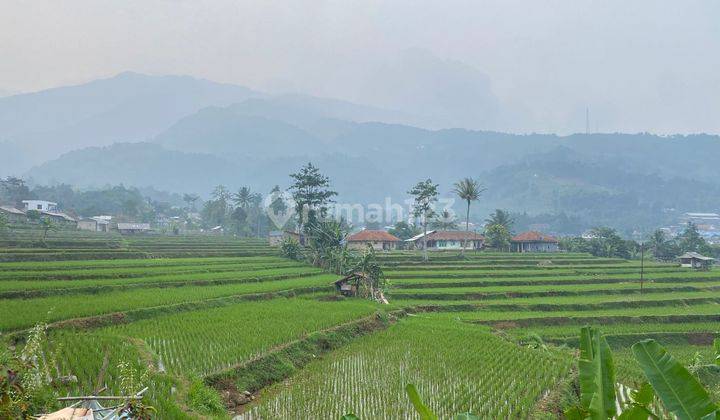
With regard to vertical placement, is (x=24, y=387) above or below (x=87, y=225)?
below

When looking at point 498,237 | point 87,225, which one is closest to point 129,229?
point 87,225

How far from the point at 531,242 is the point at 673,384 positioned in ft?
182

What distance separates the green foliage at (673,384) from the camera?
409cm

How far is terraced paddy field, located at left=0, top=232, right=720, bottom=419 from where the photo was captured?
459 inches

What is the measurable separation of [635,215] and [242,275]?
152 metres

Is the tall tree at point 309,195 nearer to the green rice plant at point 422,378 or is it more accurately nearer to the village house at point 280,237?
the village house at point 280,237

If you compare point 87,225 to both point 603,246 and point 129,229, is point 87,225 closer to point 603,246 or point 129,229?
point 129,229

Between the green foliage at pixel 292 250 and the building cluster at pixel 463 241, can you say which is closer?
the green foliage at pixel 292 250

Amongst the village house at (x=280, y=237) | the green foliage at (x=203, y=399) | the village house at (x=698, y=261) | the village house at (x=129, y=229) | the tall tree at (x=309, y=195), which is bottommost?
the green foliage at (x=203, y=399)

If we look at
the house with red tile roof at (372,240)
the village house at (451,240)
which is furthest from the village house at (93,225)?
the village house at (451,240)

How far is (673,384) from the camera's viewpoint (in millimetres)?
4203

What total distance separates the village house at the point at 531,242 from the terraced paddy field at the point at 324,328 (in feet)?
60.0

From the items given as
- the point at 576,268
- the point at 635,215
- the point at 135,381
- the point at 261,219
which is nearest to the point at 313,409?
the point at 135,381

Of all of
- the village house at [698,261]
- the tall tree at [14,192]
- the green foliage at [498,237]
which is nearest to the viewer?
the village house at [698,261]
